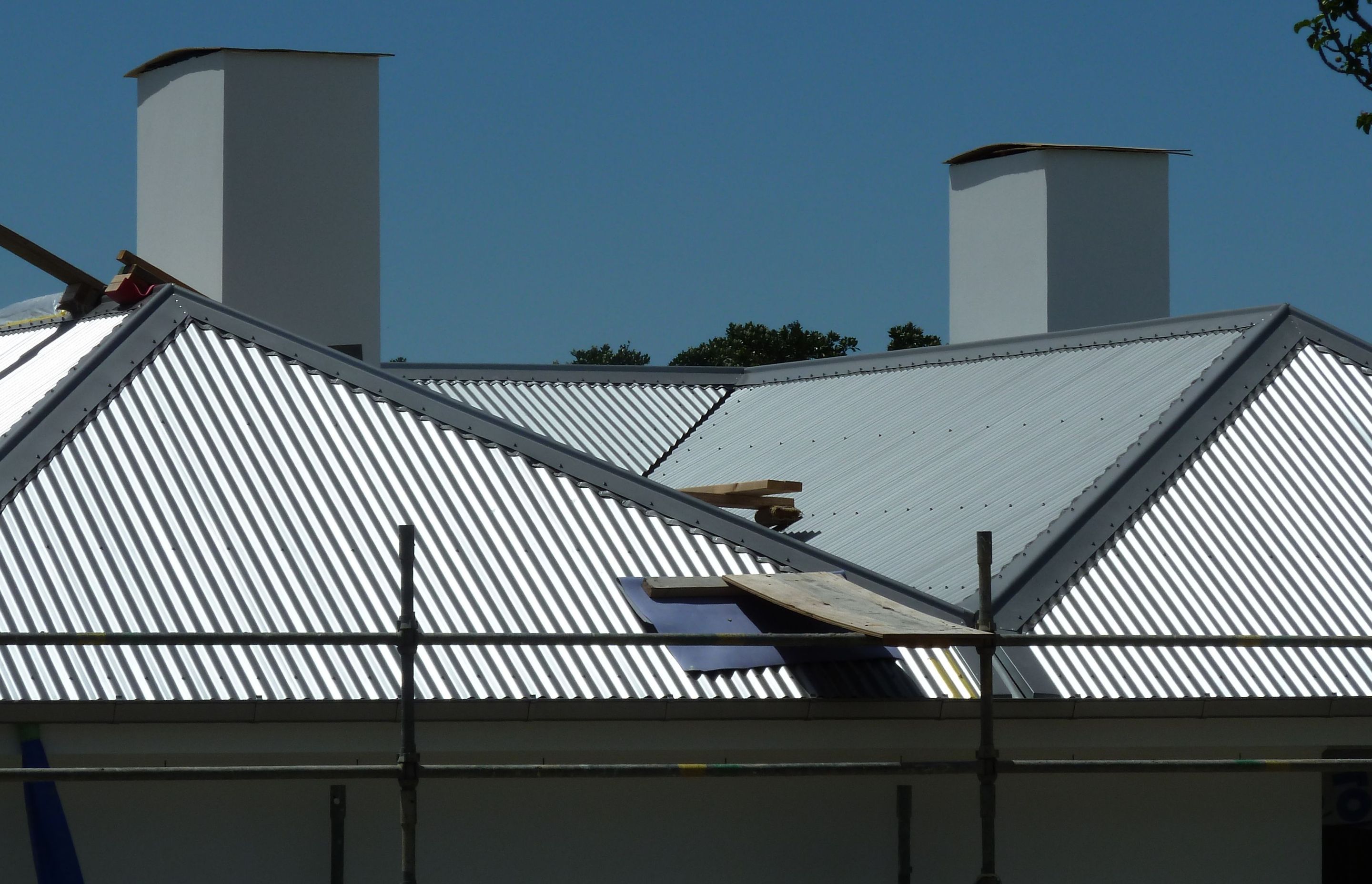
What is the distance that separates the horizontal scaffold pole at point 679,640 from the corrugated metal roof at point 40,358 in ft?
11.7

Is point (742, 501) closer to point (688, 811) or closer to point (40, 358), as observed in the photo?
point (688, 811)

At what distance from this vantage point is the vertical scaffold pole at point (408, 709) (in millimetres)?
10258

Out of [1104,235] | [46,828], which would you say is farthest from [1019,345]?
[46,828]

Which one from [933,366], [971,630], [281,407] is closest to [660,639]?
[971,630]

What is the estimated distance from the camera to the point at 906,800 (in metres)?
11.8

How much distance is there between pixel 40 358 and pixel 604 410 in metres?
8.28

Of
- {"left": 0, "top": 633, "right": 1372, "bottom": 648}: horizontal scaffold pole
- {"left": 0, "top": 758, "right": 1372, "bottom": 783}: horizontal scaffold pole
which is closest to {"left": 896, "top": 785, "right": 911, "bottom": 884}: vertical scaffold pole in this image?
{"left": 0, "top": 758, "right": 1372, "bottom": 783}: horizontal scaffold pole

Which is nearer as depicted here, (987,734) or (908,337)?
(987,734)

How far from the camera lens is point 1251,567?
1351 centimetres

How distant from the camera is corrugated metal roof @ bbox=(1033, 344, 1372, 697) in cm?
1237

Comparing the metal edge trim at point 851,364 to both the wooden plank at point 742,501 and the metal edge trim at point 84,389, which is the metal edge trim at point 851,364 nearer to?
the wooden plank at point 742,501

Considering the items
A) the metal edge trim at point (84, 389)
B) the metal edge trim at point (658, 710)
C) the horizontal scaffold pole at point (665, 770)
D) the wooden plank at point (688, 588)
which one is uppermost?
the metal edge trim at point (84, 389)

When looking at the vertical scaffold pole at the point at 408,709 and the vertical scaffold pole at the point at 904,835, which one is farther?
the vertical scaffold pole at the point at 904,835

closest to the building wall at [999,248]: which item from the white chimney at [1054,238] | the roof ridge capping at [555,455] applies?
the white chimney at [1054,238]
